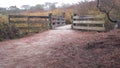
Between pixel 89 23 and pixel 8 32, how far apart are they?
5630 millimetres

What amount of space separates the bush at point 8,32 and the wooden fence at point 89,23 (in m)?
4.82

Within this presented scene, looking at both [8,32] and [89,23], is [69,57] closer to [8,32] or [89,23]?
[8,32]

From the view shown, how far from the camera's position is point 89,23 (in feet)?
56.9

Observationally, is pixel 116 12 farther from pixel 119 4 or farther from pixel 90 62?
pixel 90 62

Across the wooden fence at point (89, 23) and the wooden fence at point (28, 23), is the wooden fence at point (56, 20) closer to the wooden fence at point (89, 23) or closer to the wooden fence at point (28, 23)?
the wooden fence at point (28, 23)

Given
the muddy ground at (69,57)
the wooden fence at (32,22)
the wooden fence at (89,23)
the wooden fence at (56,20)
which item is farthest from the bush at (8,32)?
the wooden fence at (89,23)

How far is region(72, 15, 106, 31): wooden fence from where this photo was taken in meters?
16.4

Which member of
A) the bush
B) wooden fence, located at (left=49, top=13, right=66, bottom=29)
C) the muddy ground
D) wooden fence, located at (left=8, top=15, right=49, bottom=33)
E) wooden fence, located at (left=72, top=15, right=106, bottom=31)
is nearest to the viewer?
the muddy ground

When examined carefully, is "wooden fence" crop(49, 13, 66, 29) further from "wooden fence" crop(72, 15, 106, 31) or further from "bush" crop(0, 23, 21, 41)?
"bush" crop(0, 23, 21, 41)

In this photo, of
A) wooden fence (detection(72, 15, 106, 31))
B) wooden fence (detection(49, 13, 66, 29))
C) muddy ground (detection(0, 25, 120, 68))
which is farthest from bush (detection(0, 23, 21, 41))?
wooden fence (detection(72, 15, 106, 31))

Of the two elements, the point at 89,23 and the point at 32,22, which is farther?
the point at 32,22

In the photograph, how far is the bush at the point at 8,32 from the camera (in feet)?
50.0

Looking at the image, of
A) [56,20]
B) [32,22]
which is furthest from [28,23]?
[56,20]

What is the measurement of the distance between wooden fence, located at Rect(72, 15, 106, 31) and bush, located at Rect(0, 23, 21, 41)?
4.82 metres
